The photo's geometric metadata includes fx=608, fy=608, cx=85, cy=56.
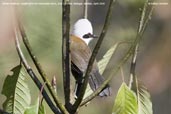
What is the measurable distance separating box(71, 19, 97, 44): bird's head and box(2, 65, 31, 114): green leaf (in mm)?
158

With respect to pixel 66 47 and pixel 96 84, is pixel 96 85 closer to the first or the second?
pixel 96 84

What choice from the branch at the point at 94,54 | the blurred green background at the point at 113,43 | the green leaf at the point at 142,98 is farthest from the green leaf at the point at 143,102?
the blurred green background at the point at 113,43

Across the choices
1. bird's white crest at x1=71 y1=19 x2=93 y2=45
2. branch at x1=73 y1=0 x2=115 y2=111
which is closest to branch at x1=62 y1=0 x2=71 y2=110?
branch at x1=73 y1=0 x2=115 y2=111

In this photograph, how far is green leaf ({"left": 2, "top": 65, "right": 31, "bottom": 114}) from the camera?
2.86 feet

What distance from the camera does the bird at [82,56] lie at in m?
0.96

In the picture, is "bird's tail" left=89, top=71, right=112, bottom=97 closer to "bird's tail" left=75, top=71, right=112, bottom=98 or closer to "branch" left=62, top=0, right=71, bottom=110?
"bird's tail" left=75, top=71, right=112, bottom=98

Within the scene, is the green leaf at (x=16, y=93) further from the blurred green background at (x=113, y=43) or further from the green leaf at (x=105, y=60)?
the blurred green background at (x=113, y=43)

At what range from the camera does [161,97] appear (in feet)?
7.58

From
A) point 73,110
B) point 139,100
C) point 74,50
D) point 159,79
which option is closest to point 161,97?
point 159,79

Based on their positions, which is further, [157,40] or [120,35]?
[157,40]

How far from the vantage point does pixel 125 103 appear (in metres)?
0.83

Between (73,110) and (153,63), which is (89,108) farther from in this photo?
(73,110)

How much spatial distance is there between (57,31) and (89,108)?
1.28 ft

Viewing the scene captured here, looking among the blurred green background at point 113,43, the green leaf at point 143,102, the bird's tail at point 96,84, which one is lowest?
the blurred green background at point 113,43
